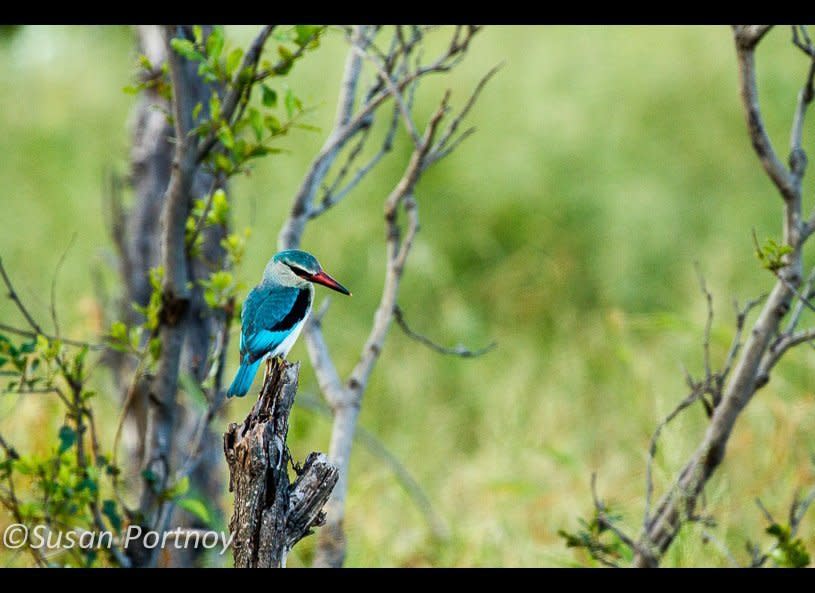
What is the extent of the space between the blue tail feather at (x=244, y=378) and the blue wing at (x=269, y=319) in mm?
16

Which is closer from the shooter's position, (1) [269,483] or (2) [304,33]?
(1) [269,483]

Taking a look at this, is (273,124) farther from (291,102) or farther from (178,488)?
(178,488)

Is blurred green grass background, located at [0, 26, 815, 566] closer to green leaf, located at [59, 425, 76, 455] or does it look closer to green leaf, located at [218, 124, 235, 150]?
green leaf, located at [59, 425, 76, 455]

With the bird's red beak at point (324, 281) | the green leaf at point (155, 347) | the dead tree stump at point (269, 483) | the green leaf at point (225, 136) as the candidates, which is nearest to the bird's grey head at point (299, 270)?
the bird's red beak at point (324, 281)

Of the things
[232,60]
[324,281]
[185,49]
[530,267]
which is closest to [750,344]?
[324,281]

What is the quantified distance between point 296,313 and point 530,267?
19.2 ft

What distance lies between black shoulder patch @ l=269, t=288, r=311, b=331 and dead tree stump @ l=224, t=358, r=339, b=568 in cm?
30

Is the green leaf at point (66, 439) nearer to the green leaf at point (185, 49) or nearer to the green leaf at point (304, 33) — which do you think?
the green leaf at point (185, 49)

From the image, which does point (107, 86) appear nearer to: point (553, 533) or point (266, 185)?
point (266, 185)

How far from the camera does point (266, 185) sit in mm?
8312

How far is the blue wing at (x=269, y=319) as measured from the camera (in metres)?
2.39

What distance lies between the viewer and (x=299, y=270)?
2156 millimetres

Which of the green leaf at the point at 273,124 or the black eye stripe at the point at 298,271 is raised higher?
the green leaf at the point at 273,124

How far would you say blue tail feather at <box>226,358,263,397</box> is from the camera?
2340 mm
